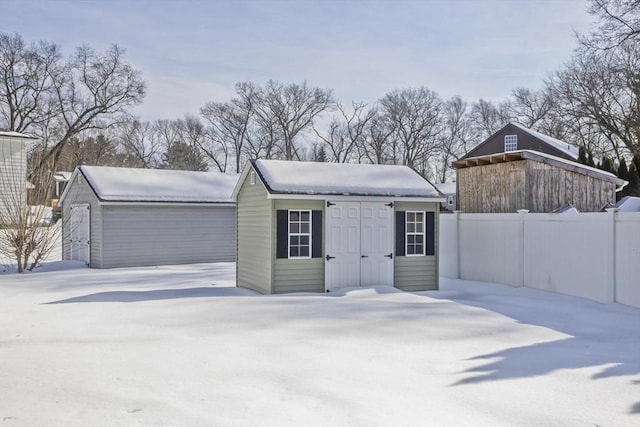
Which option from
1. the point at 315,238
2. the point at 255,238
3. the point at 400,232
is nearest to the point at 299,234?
the point at 315,238

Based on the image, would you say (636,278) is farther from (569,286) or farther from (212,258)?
(212,258)

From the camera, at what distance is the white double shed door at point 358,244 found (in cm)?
1151

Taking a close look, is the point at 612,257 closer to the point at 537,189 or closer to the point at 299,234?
the point at 537,189

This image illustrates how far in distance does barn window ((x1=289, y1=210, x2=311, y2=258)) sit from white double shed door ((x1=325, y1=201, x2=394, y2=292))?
404 millimetres

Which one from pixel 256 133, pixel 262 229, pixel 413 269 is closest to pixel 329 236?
pixel 262 229

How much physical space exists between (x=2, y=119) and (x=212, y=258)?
27422 millimetres

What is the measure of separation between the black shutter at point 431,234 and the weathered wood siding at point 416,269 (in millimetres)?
46

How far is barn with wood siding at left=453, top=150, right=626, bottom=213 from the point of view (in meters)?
14.8

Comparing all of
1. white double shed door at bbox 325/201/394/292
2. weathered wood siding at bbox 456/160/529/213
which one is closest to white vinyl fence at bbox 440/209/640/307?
weathered wood siding at bbox 456/160/529/213

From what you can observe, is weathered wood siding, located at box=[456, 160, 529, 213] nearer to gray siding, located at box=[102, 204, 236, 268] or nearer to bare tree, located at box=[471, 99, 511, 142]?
gray siding, located at box=[102, 204, 236, 268]

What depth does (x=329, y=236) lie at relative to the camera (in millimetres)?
11469

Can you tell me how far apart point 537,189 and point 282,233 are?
308 inches

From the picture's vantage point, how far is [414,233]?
12312mm

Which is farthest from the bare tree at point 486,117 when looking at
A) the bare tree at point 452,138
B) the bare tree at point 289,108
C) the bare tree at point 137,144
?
the bare tree at point 137,144
